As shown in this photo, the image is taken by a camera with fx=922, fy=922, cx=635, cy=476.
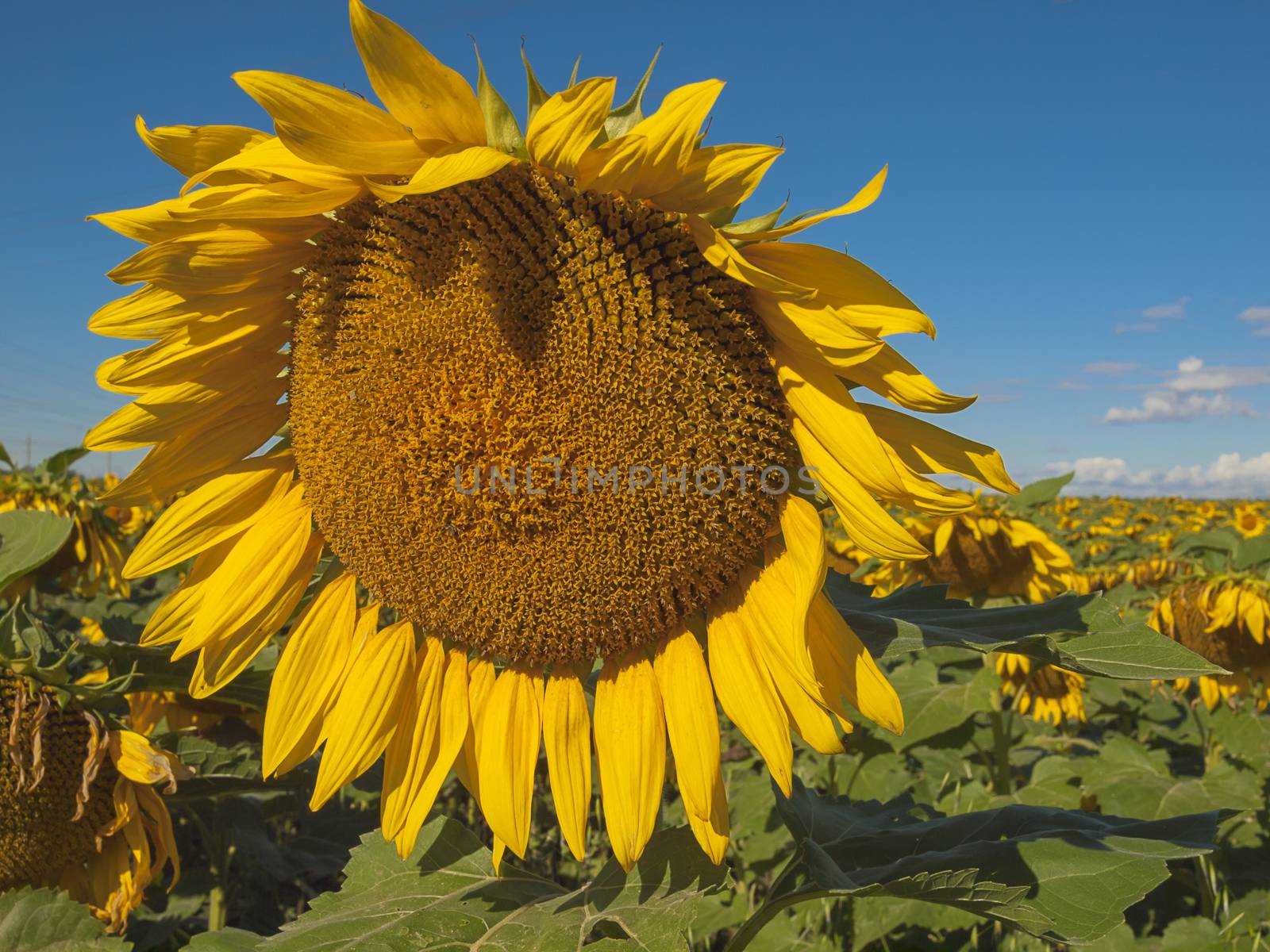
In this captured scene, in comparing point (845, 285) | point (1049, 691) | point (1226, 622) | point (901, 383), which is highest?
point (845, 285)

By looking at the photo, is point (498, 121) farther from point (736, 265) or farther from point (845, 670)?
point (845, 670)

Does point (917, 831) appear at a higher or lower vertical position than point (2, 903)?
higher

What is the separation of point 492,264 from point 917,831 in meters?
1.60

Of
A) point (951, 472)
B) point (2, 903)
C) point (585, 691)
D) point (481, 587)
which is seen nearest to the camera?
point (951, 472)

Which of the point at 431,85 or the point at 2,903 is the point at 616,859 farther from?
the point at 2,903

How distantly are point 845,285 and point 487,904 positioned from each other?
1440 mm

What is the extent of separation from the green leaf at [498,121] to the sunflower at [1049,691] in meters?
5.51

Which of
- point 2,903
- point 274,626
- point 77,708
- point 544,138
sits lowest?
point 2,903

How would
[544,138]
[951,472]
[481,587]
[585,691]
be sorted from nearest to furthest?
[544,138], [951,472], [481,587], [585,691]

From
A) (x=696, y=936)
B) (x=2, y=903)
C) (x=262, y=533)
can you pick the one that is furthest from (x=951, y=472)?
(x=2, y=903)

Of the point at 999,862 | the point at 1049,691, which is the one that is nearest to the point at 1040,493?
the point at 1049,691

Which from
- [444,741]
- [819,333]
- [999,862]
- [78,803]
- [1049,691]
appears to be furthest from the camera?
[1049,691]

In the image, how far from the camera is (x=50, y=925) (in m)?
2.53

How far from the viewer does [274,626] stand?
2.23 metres
